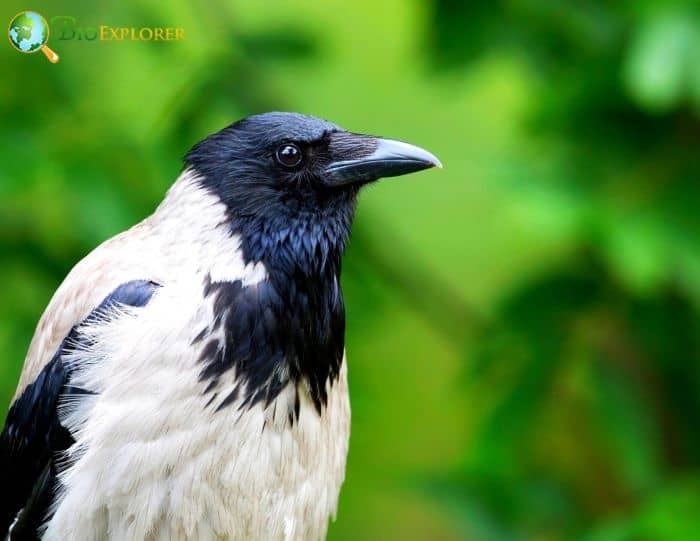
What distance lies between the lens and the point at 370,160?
12.8 ft

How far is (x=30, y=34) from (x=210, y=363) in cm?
263

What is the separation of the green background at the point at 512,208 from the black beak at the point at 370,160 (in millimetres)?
1518

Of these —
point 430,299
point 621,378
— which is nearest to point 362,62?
point 430,299

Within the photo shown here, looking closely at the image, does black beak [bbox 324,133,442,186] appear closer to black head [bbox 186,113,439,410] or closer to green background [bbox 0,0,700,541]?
black head [bbox 186,113,439,410]

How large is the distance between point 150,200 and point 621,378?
258cm

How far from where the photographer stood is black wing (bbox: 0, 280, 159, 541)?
3.71 m

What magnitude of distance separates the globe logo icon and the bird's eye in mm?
2053

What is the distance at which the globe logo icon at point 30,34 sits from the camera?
17.7 ft

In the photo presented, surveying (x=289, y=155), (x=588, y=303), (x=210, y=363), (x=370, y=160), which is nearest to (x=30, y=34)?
(x=289, y=155)

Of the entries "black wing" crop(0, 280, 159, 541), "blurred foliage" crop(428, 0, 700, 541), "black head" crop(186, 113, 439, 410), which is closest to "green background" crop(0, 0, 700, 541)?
"blurred foliage" crop(428, 0, 700, 541)

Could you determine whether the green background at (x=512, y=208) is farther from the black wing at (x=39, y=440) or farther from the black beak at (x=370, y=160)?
the black beak at (x=370, y=160)

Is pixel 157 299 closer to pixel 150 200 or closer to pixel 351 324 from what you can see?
pixel 150 200

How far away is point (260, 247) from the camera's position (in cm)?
376

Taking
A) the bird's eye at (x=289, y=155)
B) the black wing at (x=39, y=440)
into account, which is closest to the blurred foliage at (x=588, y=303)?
the bird's eye at (x=289, y=155)
